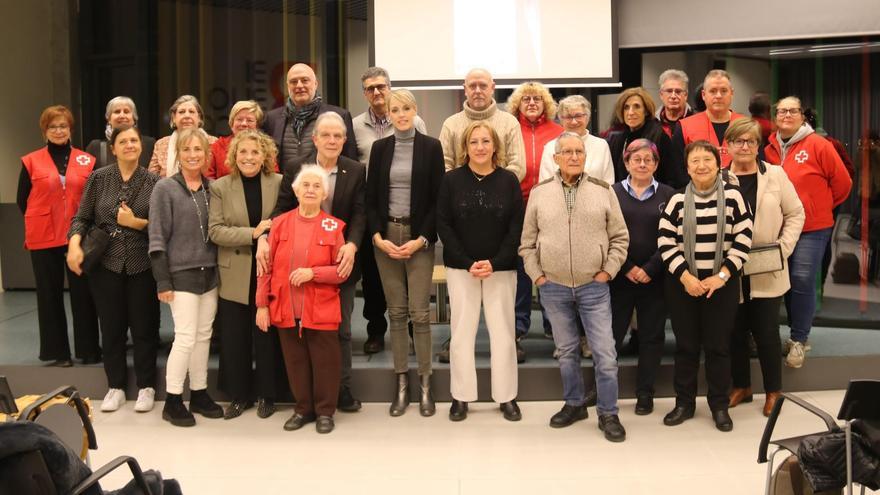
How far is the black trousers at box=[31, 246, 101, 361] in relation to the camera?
5.23m

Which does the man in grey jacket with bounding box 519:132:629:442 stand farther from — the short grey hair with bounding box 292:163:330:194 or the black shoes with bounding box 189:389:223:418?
the black shoes with bounding box 189:389:223:418

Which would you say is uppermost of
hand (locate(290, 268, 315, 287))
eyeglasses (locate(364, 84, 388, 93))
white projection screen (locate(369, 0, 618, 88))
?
white projection screen (locate(369, 0, 618, 88))

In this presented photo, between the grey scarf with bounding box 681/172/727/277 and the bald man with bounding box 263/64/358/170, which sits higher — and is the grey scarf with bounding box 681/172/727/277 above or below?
below

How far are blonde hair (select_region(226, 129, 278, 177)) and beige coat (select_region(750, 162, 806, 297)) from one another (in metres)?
2.49

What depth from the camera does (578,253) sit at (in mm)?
4340

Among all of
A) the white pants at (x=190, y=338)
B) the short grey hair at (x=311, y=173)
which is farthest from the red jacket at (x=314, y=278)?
the white pants at (x=190, y=338)

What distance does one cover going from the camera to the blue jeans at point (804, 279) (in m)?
5.10

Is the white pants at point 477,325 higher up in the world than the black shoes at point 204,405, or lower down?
higher up

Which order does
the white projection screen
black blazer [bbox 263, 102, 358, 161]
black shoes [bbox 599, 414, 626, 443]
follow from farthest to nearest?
the white projection screen < black blazer [bbox 263, 102, 358, 161] < black shoes [bbox 599, 414, 626, 443]

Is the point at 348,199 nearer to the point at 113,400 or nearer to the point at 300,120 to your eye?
the point at 300,120

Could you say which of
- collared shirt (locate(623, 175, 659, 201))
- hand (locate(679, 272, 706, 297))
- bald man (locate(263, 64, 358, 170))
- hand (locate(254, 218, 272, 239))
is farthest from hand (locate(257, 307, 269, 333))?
hand (locate(679, 272, 706, 297))

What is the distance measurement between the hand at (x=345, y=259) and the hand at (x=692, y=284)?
5.32 ft

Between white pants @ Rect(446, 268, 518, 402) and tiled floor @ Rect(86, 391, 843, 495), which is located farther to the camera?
white pants @ Rect(446, 268, 518, 402)

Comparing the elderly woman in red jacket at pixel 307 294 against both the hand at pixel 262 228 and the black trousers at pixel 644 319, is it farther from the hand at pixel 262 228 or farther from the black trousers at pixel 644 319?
the black trousers at pixel 644 319
